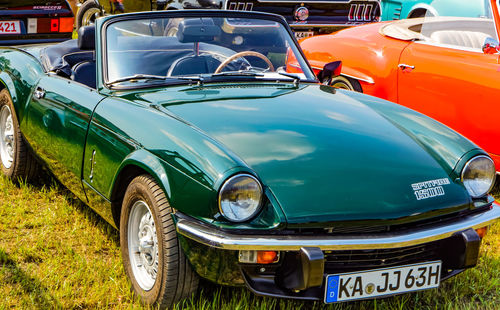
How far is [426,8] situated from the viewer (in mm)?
8508

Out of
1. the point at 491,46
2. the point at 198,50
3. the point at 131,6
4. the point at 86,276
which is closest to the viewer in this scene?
the point at 86,276

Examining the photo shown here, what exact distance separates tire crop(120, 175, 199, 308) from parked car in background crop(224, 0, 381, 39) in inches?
248

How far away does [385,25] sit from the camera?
20.7 ft

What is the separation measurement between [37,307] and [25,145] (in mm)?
1842

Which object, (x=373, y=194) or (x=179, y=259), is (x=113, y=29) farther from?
(x=373, y=194)

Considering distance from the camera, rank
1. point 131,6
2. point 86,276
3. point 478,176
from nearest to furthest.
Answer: point 478,176
point 86,276
point 131,6

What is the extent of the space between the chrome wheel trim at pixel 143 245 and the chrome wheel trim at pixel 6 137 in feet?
6.87

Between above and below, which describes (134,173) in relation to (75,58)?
below

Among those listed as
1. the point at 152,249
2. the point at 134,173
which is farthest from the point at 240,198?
the point at 134,173

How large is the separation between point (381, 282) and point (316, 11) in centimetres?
735

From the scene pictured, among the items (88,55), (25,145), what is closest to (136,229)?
(25,145)

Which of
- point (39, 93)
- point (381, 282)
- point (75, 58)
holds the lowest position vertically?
point (381, 282)

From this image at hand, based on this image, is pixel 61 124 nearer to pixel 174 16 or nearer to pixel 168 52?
pixel 168 52

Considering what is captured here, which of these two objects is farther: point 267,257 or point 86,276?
point 86,276
